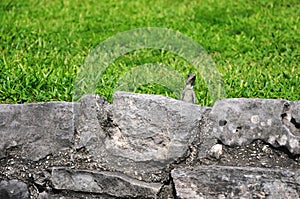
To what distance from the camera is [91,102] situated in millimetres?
2441

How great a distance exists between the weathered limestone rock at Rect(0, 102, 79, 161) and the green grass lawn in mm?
530

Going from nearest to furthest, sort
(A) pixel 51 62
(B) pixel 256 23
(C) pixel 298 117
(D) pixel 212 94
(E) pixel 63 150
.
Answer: (C) pixel 298 117 < (E) pixel 63 150 < (D) pixel 212 94 < (A) pixel 51 62 < (B) pixel 256 23

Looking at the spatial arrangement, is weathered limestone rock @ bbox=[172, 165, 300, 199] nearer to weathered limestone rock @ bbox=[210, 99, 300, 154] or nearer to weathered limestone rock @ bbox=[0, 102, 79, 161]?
weathered limestone rock @ bbox=[210, 99, 300, 154]

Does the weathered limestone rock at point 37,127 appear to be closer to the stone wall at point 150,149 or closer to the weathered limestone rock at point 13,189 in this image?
the stone wall at point 150,149

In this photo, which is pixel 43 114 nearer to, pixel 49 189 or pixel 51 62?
pixel 49 189

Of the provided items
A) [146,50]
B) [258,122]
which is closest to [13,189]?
[258,122]

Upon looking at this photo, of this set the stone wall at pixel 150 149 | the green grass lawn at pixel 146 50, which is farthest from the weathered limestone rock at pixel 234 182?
the green grass lawn at pixel 146 50

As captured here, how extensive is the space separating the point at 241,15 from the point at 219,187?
300 cm

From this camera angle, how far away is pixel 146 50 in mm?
4164

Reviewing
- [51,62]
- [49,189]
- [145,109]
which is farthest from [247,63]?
[49,189]

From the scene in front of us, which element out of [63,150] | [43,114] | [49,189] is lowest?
[49,189]

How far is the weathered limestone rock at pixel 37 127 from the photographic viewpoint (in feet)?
8.05

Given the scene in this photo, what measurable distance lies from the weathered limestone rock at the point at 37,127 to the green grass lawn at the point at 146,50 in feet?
1.74

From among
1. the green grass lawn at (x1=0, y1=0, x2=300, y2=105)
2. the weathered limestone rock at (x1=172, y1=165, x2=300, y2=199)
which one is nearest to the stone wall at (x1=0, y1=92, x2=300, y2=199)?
the weathered limestone rock at (x1=172, y1=165, x2=300, y2=199)
